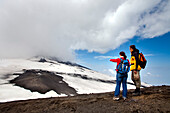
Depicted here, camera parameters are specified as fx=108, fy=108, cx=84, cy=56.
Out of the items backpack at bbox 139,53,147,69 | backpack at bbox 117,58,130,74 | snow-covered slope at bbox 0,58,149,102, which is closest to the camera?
backpack at bbox 117,58,130,74

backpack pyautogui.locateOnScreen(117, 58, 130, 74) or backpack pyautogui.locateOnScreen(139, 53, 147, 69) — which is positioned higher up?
backpack pyautogui.locateOnScreen(139, 53, 147, 69)

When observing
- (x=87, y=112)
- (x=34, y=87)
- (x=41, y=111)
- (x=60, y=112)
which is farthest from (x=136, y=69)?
(x=34, y=87)

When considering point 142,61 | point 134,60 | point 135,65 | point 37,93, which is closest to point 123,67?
point 135,65

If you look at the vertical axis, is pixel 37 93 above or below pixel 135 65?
below

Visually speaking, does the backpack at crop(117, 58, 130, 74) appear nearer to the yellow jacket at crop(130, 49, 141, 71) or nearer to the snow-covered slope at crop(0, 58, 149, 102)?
the yellow jacket at crop(130, 49, 141, 71)

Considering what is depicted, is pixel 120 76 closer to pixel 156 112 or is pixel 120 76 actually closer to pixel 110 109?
pixel 110 109

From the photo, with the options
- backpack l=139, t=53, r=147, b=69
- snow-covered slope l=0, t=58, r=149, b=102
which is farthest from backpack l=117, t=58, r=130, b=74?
snow-covered slope l=0, t=58, r=149, b=102

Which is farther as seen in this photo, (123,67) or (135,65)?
(135,65)

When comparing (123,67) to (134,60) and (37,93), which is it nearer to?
(134,60)

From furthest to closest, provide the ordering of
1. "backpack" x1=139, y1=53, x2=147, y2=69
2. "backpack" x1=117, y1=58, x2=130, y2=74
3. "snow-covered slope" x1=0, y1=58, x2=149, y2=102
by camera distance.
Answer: "snow-covered slope" x1=0, y1=58, x2=149, y2=102, "backpack" x1=139, y1=53, x2=147, y2=69, "backpack" x1=117, y1=58, x2=130, y2=74

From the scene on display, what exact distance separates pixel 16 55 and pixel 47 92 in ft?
359

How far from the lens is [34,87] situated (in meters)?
27.8

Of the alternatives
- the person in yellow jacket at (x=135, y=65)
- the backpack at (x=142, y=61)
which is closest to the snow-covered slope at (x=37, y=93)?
the person in yellow jacket at (x=135, y=65)

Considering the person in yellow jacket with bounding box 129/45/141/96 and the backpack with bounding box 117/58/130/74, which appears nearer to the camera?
the backpack with bounding box 117/58/130/74
